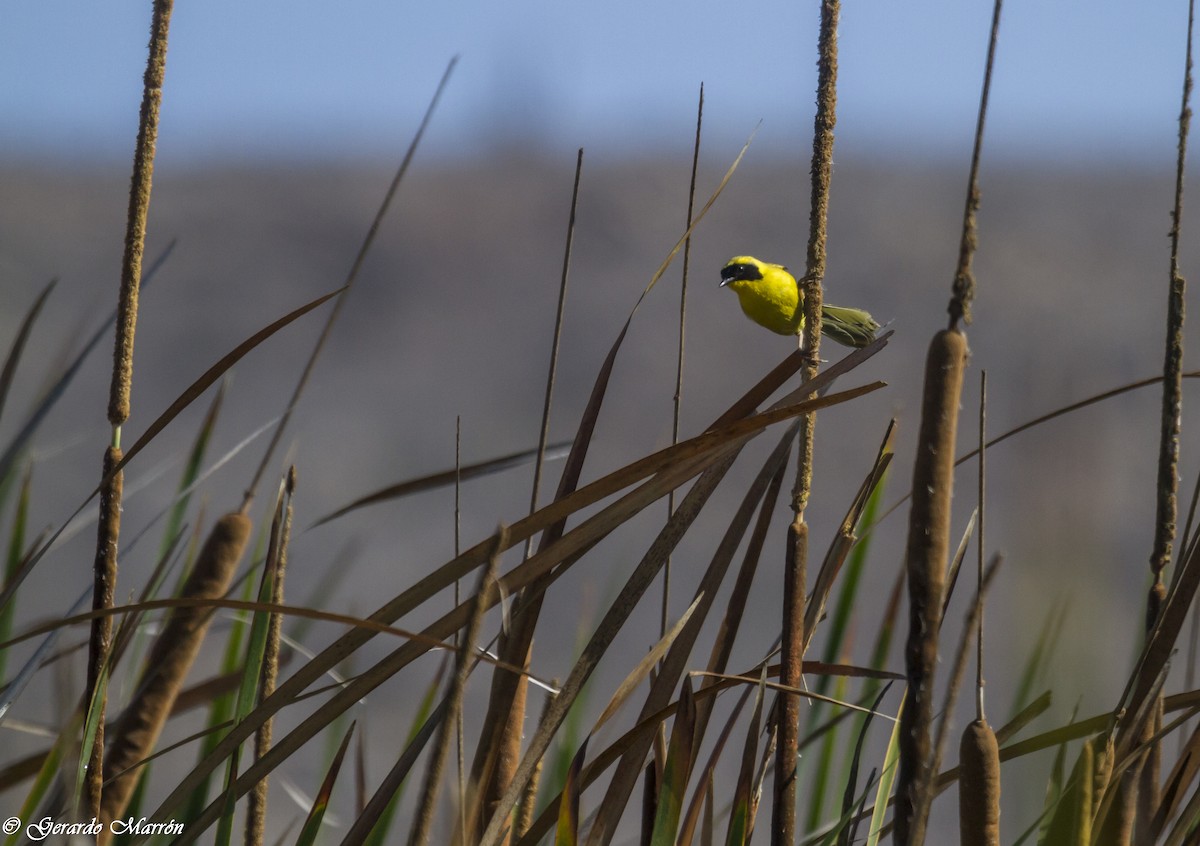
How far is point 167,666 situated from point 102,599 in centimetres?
26

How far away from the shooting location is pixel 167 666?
1208mm

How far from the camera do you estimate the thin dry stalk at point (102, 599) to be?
0.97m

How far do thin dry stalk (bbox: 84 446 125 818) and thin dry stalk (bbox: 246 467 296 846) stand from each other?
155 millimetres

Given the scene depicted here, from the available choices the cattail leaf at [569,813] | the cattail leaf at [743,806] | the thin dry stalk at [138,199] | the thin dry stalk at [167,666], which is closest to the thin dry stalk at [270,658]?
the thin dry stalk at [167,666]

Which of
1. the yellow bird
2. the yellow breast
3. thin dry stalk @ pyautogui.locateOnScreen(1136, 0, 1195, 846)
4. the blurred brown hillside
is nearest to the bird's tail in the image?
the yellow bird

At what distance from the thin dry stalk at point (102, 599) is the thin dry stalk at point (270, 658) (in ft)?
0.51

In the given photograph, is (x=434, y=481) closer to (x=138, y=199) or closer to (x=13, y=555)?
(x=138, y=199)

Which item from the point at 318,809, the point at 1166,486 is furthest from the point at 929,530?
the point at 318,809

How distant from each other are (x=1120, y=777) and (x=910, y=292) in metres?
24.8

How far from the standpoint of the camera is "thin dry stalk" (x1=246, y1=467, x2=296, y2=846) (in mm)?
1119

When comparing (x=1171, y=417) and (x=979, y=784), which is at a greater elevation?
(x=1171, y=417)

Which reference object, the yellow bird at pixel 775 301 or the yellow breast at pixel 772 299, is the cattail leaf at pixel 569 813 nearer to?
the yellow bird at pixel 775 301

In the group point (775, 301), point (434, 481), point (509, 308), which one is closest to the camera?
point (434, 481)

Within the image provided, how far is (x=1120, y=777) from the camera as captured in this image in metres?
0.93
